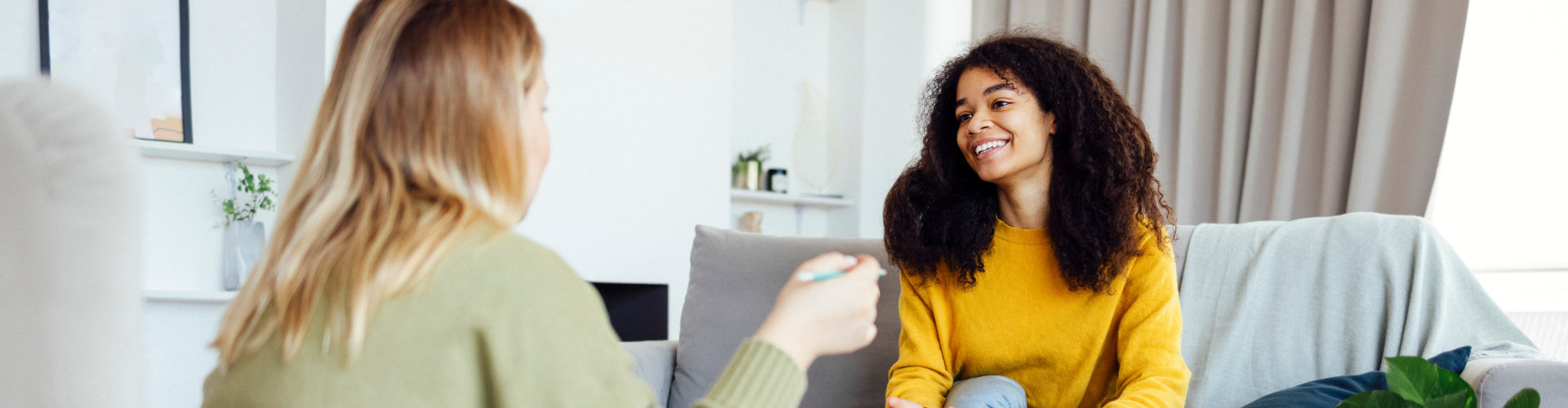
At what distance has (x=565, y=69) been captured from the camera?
118 inches

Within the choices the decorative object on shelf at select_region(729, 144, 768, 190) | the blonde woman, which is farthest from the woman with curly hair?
the decorative object on shelf at select_region(729, 144, 768, 190)

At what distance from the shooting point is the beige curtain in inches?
92.4

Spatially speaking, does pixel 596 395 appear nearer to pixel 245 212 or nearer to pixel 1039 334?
pixel 1039 334

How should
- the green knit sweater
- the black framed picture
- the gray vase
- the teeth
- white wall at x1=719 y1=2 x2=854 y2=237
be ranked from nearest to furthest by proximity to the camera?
the green knit sweater, the teeth, the black framed picture, the gray vase, white wall at x1=719 y1=2 x2=854 y2=237

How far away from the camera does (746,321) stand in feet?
6.24

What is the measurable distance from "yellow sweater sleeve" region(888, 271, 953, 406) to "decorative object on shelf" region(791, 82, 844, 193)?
88.8 inches

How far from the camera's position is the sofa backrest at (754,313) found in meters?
1.86

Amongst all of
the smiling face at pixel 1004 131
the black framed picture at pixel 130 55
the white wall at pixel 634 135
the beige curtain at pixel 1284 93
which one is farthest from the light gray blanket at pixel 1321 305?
the black framed picture at pixel 130 55

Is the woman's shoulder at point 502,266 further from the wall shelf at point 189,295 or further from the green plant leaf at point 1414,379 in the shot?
the wall shelf at point 189,295

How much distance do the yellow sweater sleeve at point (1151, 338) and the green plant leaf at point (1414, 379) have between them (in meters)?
0.43

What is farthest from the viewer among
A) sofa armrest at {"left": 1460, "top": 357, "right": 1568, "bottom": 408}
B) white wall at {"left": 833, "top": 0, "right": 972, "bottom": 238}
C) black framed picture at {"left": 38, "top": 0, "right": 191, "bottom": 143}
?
white wall at {"left": 833, "top": 0, "right": 972, "bottom": 238}

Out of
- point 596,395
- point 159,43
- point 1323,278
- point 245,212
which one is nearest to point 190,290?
point 245,212

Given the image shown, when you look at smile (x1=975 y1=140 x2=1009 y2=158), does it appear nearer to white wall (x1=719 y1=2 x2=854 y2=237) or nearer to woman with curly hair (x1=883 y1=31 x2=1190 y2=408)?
woman with curly hair (x1=883 y1=31 x2=1190 y2=408)

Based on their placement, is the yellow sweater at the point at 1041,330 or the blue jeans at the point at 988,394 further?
the yellow sweater at the point at 1041,330
